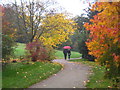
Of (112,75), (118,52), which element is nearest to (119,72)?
(112,75)

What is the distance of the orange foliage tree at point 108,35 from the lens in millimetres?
5310

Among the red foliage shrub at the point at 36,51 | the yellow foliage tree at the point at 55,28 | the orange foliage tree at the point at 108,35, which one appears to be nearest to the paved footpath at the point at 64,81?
the orange foliage tree at the point at 108,35

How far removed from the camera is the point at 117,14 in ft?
18.0

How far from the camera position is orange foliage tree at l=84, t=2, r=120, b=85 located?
5.31 meters

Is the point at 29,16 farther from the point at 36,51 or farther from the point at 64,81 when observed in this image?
the point at 64,81

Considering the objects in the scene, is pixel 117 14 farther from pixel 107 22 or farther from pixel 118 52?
pixel 118 52

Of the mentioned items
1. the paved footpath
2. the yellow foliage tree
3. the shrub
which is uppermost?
the yellow foliage tree

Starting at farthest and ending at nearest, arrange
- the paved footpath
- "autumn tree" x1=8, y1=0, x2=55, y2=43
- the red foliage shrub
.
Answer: "autumn tree" x1=8, y1=0, x2=55, y2=43
the red foliage shrub
the paved footpath

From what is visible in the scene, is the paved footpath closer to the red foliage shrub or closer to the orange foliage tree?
the orange foliage tree

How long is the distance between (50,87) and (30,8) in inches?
392

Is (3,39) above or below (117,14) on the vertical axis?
below

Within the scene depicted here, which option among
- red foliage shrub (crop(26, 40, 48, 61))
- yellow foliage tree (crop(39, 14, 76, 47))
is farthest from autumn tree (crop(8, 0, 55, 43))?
red foliage shrub (crop(26, 40, 48, 61))

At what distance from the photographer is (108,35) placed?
5.50 m

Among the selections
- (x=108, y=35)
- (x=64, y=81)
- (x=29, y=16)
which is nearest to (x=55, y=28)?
(x=29, y=16)
